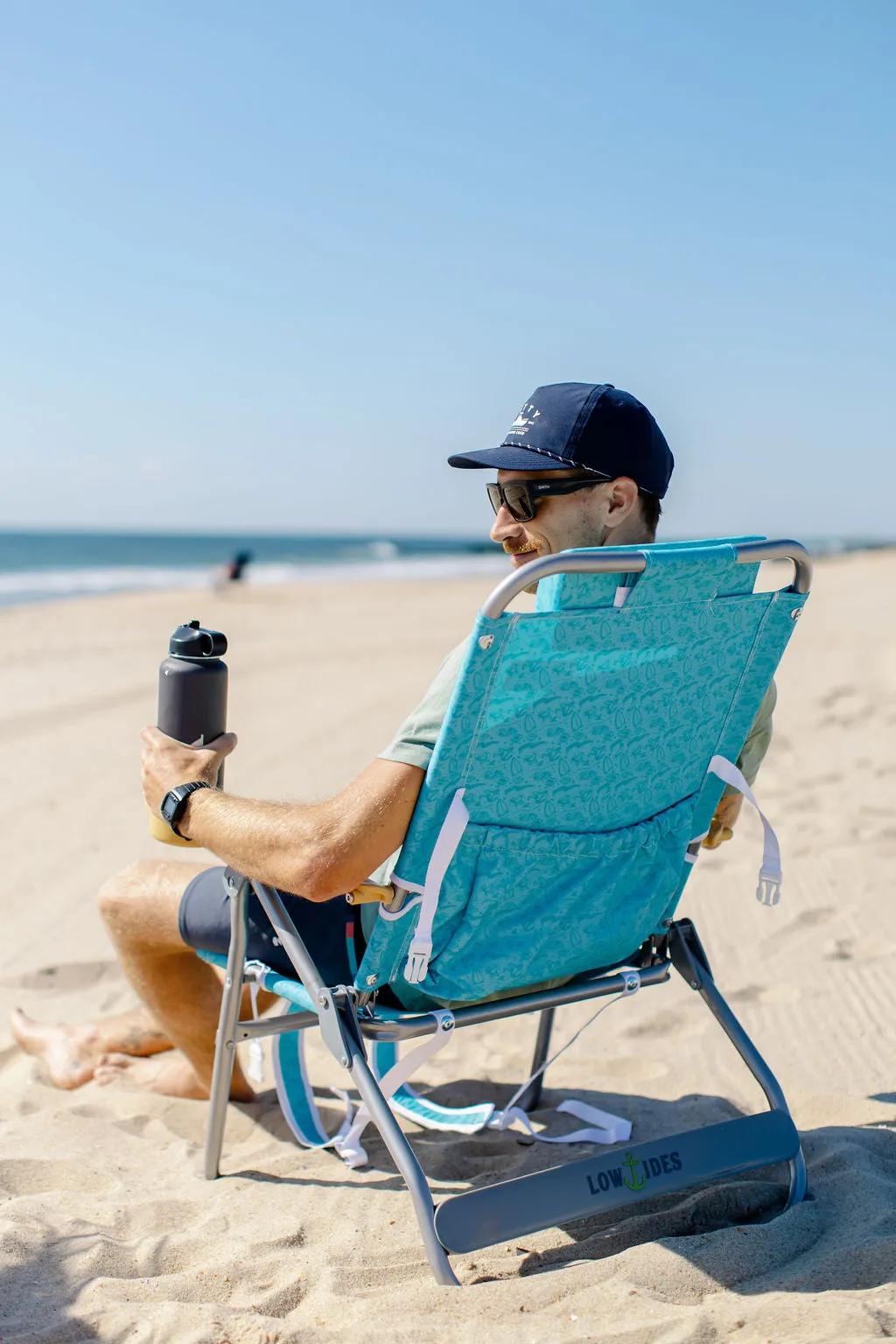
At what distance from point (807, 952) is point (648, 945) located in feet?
4.82

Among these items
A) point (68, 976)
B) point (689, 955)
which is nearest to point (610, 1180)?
point (689, 955)

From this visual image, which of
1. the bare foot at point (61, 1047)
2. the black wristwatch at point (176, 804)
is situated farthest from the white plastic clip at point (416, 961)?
the bare foot at point (61, 1047)

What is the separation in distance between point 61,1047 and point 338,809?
1.60 meters

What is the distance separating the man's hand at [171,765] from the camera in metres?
2.25

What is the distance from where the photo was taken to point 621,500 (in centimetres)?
226

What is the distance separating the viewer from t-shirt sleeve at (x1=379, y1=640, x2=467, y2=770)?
1.94m

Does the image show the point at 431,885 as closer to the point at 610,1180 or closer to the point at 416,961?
the point at 416,961

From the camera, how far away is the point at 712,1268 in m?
1.92

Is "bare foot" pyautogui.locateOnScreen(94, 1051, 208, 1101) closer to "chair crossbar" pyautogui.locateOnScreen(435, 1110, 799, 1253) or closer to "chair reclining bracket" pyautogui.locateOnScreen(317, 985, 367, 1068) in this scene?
"chair reclining bracket" pyautogui.locateOnScreen(317, 985, 367, 1068)

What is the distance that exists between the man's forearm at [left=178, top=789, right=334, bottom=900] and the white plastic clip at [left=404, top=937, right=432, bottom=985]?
191mm

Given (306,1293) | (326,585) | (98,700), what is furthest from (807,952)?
(326,585)

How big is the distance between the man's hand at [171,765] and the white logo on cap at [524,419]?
2.68 feet

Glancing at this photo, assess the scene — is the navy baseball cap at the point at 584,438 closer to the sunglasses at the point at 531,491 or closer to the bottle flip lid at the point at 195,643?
the sunglasses at the point at 531,491

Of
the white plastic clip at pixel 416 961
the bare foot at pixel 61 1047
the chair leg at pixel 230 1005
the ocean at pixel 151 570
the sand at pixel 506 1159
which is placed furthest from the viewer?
the ocean at pixel 151 570
